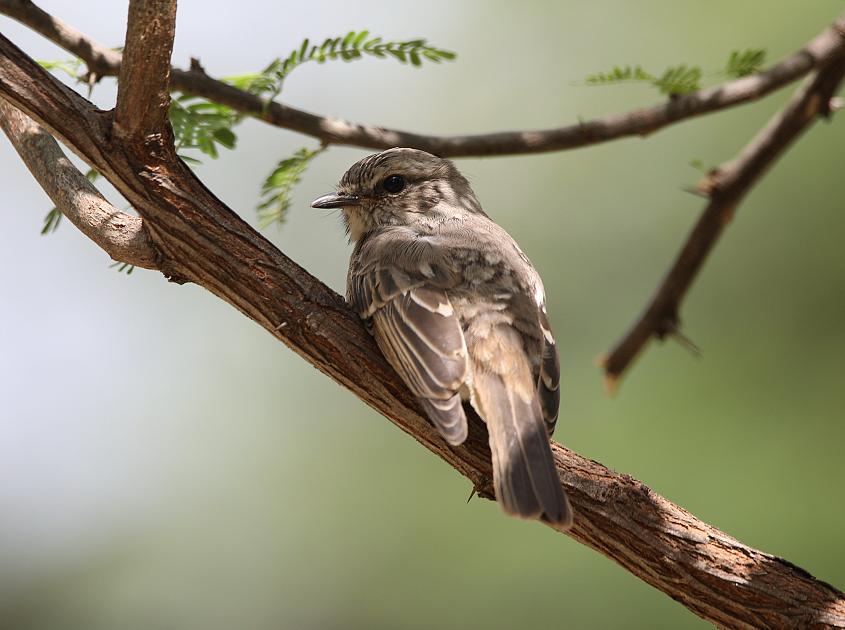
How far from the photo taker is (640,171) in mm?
9633

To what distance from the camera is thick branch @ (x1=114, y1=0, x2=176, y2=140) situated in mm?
2352

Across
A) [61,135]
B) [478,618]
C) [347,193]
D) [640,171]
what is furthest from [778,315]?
[61,135]

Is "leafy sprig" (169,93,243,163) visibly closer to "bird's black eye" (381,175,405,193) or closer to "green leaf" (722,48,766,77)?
"bird's black eye" (381,175,405,193)

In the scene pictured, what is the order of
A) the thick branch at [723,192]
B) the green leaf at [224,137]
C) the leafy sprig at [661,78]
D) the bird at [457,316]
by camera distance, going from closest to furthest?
the bird at [457,316] < the green leaf at [224,137] < the leafy sprig at [661,78] < the thick branch at [723,192]

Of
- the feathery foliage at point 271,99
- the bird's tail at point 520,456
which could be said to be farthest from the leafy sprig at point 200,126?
the bird's tail at point 520,456

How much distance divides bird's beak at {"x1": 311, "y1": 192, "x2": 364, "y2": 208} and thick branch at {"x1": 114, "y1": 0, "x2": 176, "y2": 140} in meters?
1.38

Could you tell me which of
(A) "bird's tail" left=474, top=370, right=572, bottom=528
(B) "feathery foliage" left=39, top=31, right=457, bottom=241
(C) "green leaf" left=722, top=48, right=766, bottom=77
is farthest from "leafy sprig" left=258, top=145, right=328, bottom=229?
(C) "green leaf" left=722, top=48, right=766, bottom=77

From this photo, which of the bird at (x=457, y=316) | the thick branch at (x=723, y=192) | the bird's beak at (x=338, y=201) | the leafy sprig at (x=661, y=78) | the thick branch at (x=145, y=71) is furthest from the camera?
the thick branch at (x=723, y=192)

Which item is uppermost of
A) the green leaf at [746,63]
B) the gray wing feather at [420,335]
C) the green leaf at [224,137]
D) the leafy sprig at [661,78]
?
the green leaf at [746,63]

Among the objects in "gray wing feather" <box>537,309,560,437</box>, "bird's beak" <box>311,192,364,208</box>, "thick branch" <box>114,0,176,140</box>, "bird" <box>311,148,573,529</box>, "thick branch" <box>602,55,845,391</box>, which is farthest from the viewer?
"thick branch" <box>602,55,845,391</box>

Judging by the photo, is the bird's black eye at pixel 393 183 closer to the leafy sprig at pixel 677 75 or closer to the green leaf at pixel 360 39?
the green leaf at pixel 360 39

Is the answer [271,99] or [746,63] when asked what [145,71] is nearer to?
[271,99]

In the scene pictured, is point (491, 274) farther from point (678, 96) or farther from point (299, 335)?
point (678, 96)

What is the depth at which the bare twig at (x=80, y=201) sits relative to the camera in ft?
8.55
